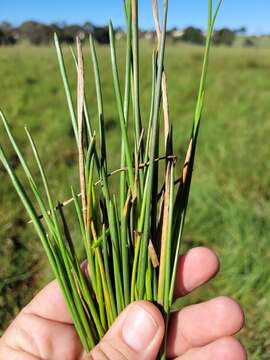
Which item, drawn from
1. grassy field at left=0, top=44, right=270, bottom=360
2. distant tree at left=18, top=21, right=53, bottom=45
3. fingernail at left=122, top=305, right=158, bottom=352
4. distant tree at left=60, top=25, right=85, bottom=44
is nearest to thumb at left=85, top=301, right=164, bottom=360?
fingernail at left=122, top=305, right=158, bottom=352

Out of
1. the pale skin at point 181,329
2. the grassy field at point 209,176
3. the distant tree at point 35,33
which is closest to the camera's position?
the pale skin at point 181,329

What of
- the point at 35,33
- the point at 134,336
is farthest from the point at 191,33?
the point at 35,33

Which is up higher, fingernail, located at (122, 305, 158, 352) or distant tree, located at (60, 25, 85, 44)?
distant tree, located at (60, 25, 85, 44)

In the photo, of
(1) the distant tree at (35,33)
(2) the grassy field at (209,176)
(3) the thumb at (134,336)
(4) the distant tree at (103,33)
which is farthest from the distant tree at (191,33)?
(1) the distant tree at (35,33)

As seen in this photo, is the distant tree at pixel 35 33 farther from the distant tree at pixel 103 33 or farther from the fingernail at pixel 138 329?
the fingernail at pixel 138 329

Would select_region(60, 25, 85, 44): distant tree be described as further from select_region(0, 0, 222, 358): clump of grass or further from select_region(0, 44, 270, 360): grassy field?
select_region(0, 44, 270, 360): grassy field

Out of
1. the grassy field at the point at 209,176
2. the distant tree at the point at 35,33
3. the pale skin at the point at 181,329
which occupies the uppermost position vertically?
the pale skin at the point at 181,329

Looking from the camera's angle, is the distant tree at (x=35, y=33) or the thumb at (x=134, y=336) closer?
the thumb at (x=134, y=336)

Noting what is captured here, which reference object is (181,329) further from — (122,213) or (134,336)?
(122,213)
